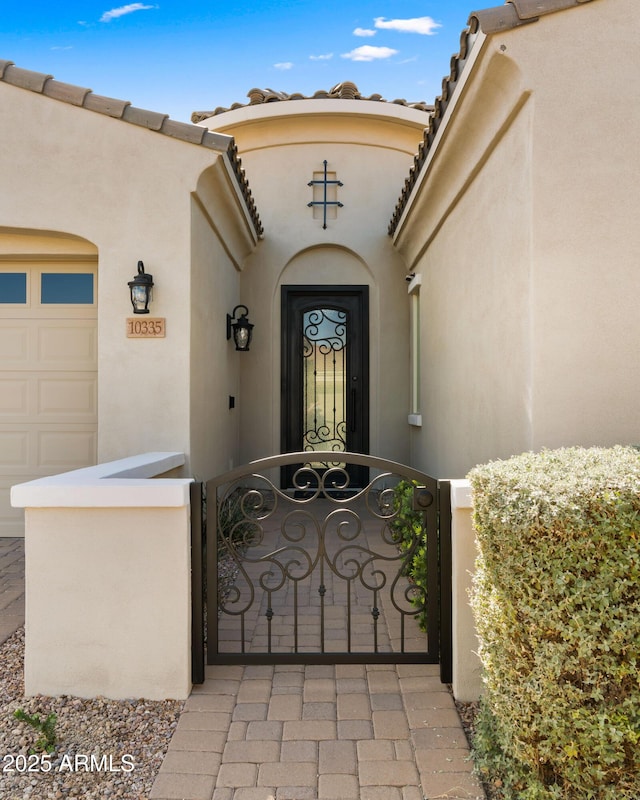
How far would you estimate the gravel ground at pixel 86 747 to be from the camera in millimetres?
2498

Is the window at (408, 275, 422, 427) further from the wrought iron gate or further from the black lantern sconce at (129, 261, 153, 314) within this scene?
the black lantern sconce at (129, 261, 153, 314)

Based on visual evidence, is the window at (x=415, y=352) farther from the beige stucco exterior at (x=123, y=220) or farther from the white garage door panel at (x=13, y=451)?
the white garage door panel at (x=13, y=451)

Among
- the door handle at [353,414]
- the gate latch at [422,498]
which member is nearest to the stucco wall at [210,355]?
the door handle at [353,414]

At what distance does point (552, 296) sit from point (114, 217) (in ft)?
13.0

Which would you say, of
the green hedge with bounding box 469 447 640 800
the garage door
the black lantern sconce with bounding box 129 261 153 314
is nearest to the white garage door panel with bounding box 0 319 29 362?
the garage door

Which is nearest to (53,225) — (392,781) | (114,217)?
(114,217)

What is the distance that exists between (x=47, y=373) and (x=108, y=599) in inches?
147

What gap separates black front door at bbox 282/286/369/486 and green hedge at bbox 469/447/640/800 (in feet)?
21.7

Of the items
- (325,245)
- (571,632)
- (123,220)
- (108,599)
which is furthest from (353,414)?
(571,632)

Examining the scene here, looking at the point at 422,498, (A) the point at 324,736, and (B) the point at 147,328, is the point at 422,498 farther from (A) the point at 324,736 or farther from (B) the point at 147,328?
(B) the point at 147,328

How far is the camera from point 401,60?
9.09 metres

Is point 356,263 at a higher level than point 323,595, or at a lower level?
higher

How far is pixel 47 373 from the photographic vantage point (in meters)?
6.19

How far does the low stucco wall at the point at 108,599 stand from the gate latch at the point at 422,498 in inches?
50.6
